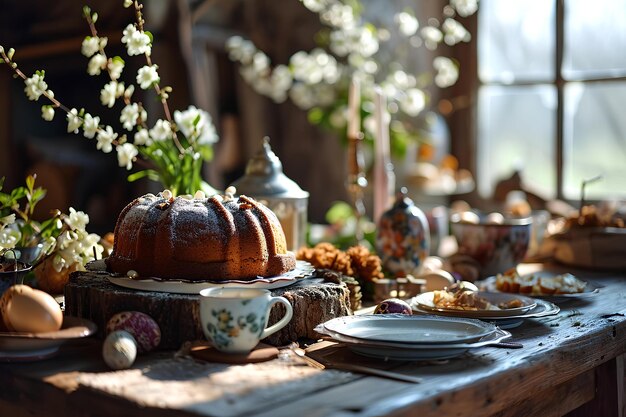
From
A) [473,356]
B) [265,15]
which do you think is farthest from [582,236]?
[265,15]

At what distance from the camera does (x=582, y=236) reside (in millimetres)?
2186

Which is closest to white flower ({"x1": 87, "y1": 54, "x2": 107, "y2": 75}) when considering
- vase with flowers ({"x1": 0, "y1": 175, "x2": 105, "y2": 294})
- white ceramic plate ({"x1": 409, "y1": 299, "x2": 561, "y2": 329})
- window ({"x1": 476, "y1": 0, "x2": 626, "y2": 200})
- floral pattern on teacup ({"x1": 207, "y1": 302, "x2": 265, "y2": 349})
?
vase with flowers ({"x1": 0, "y1": 175, "x2": 105, "y2": 294})

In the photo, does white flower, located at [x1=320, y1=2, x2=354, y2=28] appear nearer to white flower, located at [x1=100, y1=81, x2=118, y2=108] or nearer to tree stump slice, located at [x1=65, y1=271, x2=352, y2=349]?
white flower, located at [x1=100, y1=81, x2=118, y2=108]

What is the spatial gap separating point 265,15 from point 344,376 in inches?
111

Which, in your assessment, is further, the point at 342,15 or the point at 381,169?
the point at 342,15

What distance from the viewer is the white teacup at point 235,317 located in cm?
120

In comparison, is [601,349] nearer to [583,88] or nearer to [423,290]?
[423,290]

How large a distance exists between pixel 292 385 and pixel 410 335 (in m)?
0.25

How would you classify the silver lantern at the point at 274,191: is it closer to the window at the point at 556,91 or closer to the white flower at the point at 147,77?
the white flower at the point at 147,77

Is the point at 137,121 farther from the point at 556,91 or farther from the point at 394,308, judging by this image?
the point at 556,91

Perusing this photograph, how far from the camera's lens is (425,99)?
3.11 m

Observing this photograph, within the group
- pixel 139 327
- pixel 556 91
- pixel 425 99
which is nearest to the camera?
pixel 139 327

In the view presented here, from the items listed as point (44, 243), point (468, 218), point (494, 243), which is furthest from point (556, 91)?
point (44, 243)

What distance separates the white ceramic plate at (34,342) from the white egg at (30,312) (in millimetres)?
10
